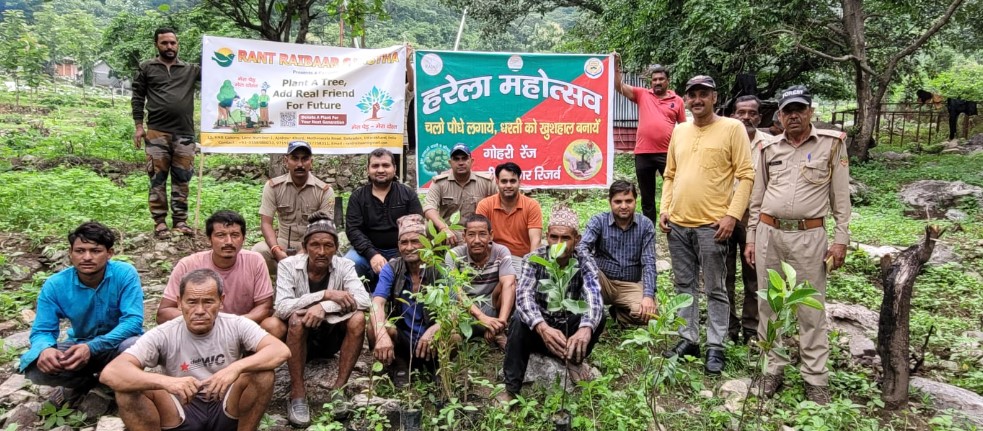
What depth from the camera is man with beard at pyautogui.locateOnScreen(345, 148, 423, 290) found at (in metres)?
4.98

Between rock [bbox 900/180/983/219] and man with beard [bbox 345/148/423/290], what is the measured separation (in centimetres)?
853

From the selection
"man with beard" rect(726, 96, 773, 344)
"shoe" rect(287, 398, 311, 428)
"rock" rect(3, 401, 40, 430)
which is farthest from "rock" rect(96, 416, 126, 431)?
"man with beard" rect(726, 96, 773, 344)

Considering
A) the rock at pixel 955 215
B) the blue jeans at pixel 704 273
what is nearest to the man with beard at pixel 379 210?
the blue jeans at pixel 704 273

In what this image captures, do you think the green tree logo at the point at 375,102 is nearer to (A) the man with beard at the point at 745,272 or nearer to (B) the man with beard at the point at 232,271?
(B) the man with beard at the point at 232,271

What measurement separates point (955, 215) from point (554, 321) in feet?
27.7

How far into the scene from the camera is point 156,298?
5.17 meters

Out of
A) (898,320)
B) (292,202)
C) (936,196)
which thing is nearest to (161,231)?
(292,202)

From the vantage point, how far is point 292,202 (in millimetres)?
5062

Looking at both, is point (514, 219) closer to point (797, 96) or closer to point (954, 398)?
point (797, 96)

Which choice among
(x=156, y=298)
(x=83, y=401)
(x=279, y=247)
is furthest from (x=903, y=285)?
(x=156, y=298)

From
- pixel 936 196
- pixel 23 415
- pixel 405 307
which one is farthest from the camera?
pixel 936 196

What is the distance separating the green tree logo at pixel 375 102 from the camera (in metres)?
6.19

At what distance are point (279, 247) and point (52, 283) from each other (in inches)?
63.7

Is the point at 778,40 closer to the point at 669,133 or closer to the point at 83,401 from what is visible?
the point at 669,133
